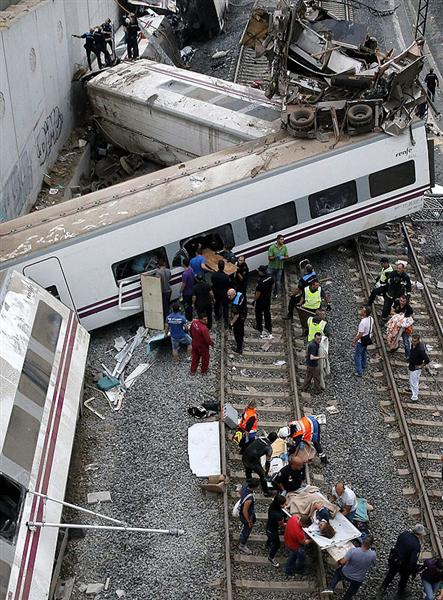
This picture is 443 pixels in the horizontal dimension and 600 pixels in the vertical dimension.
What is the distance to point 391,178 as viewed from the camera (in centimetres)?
1628

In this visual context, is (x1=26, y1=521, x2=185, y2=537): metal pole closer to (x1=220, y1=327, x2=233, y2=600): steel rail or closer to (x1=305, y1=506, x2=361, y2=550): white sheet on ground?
(x1=220, y1=327, x2=233, y2=600): steel rail

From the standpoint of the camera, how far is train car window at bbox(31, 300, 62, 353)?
1151 cm

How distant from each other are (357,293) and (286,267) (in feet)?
5.67

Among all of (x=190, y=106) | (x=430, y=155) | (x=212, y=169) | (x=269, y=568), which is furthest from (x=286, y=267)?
(x=269, y=568)

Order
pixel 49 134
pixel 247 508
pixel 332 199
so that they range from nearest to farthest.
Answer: pixel 247 508, pixel 332 199, pixel 49 134

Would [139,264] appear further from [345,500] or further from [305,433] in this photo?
[345,500]

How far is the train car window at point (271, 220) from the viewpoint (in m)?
15.0

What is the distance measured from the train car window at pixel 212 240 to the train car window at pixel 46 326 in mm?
3226

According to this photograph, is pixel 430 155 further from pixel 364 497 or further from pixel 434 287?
pixel 364 497

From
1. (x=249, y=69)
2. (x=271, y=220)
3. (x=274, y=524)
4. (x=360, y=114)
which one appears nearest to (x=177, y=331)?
(x=271, y=220)

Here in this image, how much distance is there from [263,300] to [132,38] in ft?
45.3

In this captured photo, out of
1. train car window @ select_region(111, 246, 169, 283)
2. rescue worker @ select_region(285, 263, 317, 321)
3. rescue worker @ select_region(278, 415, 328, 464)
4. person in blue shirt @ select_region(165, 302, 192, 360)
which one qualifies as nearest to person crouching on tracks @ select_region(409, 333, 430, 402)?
rescue worker @ select_region(278, 415, 328, 464)

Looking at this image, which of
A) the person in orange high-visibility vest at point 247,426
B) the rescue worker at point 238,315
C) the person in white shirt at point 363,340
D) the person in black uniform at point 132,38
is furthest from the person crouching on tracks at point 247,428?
the person in black uniform at point 132,38

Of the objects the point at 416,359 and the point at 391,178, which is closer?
the point at 416,359
